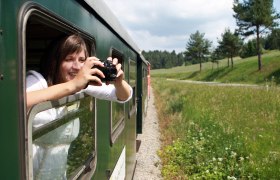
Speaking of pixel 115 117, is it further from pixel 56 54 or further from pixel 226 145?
pixel 226 145

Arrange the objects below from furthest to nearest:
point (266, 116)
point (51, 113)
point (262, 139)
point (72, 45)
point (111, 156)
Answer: point (266, 116), point (262, 139), point (111, 156), point (72, 45), point (51, 113)

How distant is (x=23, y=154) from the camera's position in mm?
1356

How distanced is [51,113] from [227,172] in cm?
614

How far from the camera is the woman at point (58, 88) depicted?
1676 mm

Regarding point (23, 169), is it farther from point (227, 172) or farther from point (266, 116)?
point (266, 116)

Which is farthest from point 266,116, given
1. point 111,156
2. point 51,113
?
point 51,113

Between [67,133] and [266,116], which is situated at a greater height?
[67,133]

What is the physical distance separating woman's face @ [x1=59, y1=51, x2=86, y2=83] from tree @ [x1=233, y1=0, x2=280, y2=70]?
4876 centimetres

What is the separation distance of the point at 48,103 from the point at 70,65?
410mm

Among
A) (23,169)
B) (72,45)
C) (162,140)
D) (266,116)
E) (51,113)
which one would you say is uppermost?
(72,45)

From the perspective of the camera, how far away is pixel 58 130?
188 centimetres

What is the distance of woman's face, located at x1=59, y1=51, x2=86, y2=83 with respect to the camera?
2.01 m

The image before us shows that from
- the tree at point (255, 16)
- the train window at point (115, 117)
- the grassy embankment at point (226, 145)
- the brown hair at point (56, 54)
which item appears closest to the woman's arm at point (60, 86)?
the brown hair at point (56, 54)

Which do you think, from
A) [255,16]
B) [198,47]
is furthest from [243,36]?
[198,47]
